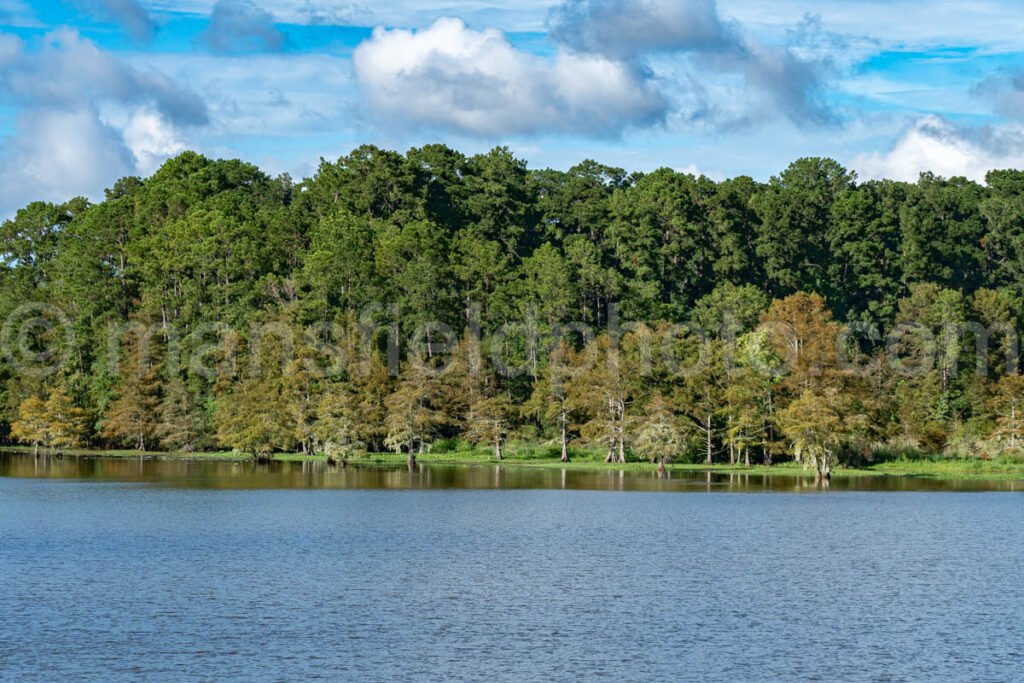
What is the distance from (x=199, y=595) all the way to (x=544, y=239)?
100m

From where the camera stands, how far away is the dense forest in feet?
296

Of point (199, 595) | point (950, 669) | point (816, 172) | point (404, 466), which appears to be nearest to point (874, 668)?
point (950, 669)

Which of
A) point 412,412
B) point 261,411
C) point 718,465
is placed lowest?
point 718,465

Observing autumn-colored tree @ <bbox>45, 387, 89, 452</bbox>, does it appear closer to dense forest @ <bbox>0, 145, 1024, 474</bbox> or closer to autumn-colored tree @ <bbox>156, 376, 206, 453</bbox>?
dense forest @ <bbox>0, 145, 1024, 474</bbox>

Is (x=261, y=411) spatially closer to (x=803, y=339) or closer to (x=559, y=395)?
(x=559, y=395)


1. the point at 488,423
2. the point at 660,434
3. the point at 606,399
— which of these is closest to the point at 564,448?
the point at 606,399

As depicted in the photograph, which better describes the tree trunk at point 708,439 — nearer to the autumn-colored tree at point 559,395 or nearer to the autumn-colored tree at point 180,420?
the autumn-colored tree at point 559,395

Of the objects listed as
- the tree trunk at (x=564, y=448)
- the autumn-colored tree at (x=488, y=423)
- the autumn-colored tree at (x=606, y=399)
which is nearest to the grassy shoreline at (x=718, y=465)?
the tree trunk at (x=564, y=448)

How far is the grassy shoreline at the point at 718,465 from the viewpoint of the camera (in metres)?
83.5

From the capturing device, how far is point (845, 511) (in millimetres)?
59812

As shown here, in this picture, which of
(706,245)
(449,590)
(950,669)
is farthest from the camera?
(706,245)

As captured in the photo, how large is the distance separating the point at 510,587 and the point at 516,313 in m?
72.6

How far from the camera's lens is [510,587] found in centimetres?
3909

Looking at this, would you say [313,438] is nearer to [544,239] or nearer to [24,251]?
[544,239]
